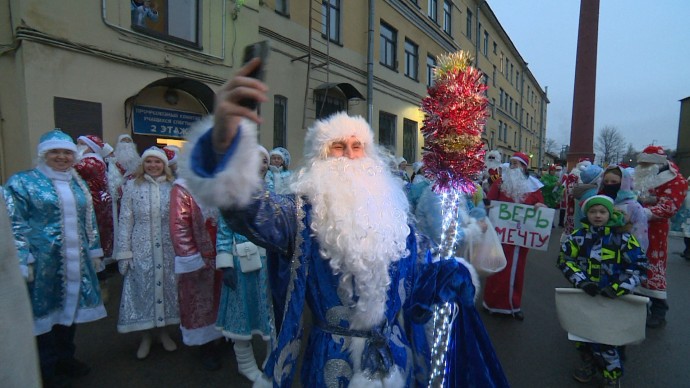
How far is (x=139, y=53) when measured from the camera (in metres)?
7.44

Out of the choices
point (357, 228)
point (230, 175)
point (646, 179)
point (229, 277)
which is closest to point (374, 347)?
point (357, 228)

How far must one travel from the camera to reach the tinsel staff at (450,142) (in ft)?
5.65

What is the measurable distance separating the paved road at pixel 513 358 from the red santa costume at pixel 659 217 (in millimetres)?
304

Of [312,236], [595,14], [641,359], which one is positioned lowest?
[641,359]

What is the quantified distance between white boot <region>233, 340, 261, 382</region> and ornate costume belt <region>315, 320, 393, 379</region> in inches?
70.4

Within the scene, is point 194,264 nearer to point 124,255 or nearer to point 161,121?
point 124,255

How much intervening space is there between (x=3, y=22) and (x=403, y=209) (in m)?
7.96

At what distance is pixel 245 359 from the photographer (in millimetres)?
3150

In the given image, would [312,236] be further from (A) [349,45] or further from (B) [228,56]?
(A) [349,45]

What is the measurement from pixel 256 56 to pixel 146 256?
9.60ft

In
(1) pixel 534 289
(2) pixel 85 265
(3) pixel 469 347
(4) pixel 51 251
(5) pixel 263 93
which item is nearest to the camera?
(5) pixel 263 93

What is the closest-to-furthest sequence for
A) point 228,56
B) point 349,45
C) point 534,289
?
1. point 534,289
2. point 228,56
3. point 349,45

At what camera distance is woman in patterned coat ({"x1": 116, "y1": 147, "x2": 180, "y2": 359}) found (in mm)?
3328

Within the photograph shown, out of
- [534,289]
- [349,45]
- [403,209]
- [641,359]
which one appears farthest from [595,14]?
[403,209]
